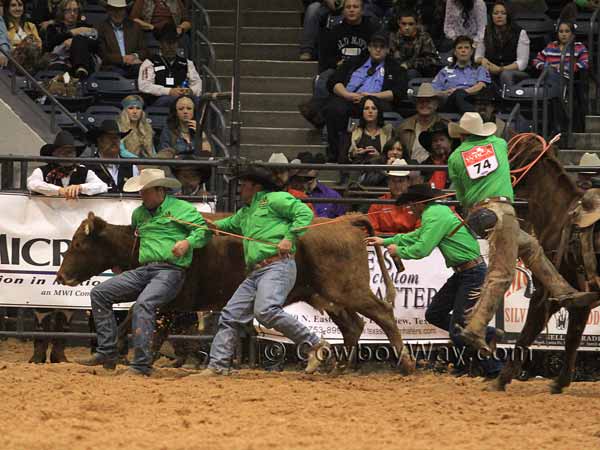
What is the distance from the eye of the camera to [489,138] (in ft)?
33.5

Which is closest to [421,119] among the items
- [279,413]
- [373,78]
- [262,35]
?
[373,78]

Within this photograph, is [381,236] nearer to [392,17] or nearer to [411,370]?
[411,370]

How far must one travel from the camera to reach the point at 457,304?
11.3 m

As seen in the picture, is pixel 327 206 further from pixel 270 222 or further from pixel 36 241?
pixel 36 241

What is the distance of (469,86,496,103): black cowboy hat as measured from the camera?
51.0ft

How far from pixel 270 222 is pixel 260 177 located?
1.23 feet

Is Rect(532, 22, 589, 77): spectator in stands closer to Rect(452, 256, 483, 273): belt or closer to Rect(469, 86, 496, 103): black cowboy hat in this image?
Rect(469, 86, 496, 103): black cowboy hat

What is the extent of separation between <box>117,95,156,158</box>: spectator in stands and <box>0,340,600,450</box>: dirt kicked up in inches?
171

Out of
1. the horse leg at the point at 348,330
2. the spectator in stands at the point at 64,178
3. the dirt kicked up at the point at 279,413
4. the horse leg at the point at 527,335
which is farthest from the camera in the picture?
the spectator in stands at the point at 64,178

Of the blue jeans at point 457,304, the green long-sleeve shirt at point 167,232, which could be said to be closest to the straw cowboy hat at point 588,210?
the blue jeans at point 457,304

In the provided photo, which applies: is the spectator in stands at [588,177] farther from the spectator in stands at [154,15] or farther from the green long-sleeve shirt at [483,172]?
the spectator in stands at [154,15]

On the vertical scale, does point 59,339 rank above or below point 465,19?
below

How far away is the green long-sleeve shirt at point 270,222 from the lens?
10.8 metres

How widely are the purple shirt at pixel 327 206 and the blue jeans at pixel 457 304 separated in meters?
1.42
